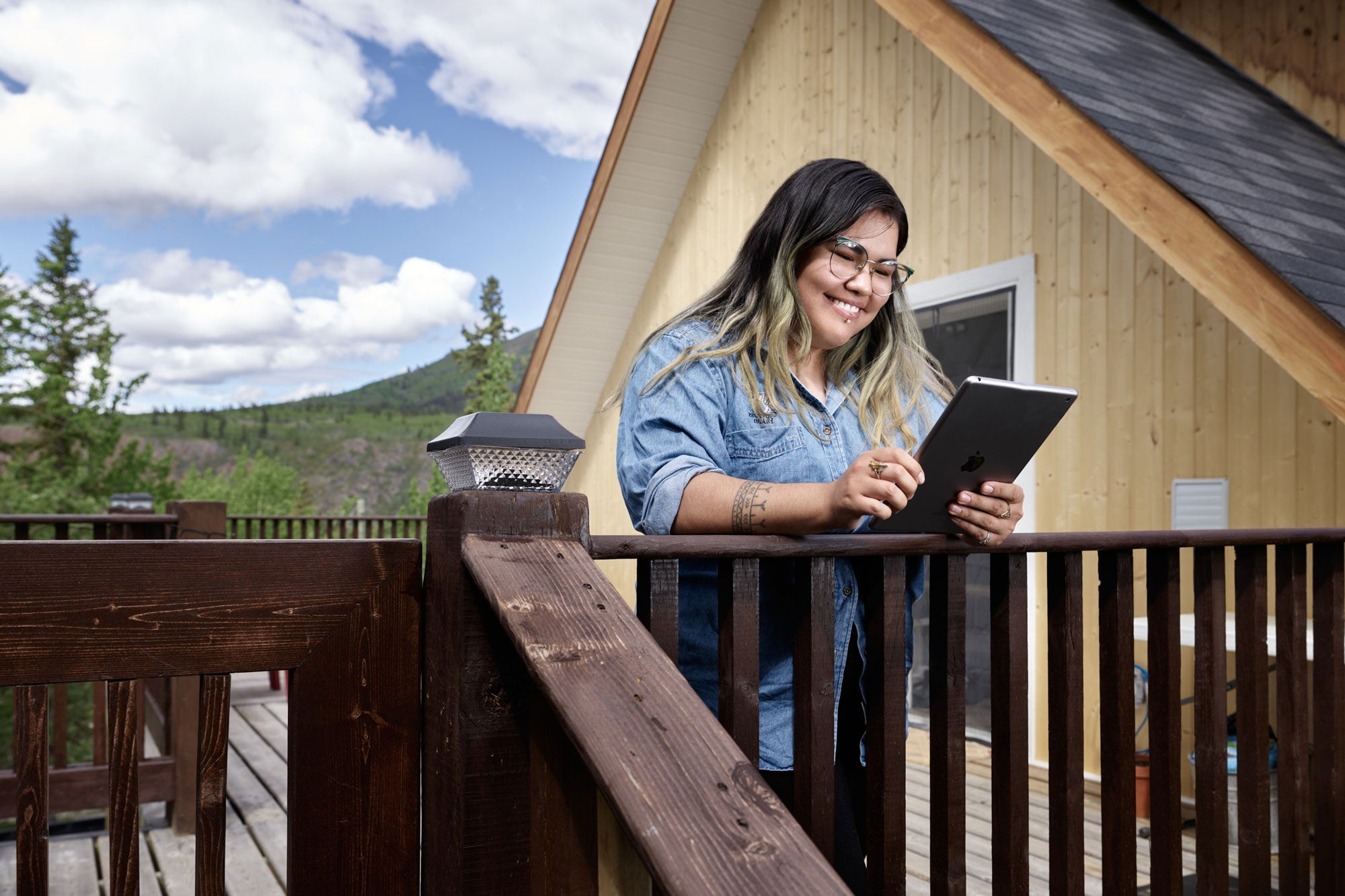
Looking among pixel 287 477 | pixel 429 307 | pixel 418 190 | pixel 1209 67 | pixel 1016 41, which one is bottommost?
pixel 287 477

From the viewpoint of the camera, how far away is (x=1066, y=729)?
1718mm

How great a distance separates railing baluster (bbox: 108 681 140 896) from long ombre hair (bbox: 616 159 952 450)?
80cm

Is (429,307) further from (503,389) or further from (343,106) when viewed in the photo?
(503,389)

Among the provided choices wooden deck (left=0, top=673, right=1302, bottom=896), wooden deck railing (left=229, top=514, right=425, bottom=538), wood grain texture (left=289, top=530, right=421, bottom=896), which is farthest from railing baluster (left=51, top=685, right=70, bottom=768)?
wooden deck railing (left=229, top=514, right=425, bottom=538)

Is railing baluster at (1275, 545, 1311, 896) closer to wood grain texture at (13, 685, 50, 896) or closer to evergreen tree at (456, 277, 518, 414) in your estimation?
wood grain texture at (13, 685, 50, 896)

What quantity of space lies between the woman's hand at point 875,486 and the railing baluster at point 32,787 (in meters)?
0.98

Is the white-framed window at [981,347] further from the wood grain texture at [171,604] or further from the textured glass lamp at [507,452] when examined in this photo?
the wood grain texture at [171,604]

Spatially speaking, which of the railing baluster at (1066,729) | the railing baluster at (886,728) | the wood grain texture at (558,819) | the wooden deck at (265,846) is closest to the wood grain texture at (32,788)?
the wood grain texture at (558,819)

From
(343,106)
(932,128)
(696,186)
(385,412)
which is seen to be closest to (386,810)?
(932,128)

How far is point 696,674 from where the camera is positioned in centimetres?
157

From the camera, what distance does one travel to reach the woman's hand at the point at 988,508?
1543 millimetres

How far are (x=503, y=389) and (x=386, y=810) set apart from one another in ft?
122

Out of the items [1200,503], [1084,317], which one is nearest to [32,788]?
[1200,503]

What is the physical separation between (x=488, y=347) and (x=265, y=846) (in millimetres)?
45758
